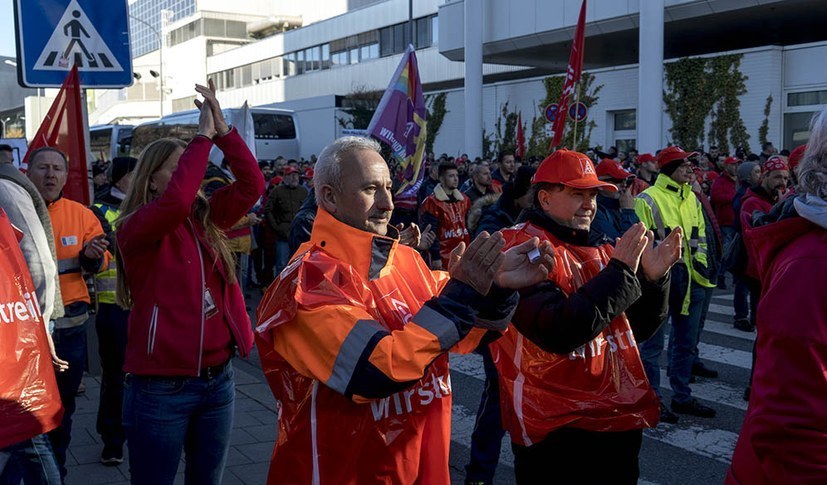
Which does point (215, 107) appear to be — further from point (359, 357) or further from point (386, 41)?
point (386, 41)

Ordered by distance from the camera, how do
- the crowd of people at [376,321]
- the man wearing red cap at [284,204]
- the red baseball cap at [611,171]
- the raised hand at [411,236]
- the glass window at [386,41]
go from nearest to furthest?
1. the crowd of people at [376,321]
2. the raised hand at [411,236]
3. the red baseball cap at [611,171]
4. the man wearing red cap at [284,204]
5. the glass window at [386,41]

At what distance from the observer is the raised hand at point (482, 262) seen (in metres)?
2.20

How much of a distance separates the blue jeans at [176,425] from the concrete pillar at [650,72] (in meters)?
20.6

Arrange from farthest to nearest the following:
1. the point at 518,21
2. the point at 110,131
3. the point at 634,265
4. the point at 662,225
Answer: the point at 110,131 < the point at 518,21 < the point at 662,225 < the point at 634,265

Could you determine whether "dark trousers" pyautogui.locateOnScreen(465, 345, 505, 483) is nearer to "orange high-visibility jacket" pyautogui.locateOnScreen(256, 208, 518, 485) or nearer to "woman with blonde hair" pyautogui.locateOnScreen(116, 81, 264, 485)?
"woman with blonde hair" pyautogui.locateOnScreen(116, 81, 264, 485)

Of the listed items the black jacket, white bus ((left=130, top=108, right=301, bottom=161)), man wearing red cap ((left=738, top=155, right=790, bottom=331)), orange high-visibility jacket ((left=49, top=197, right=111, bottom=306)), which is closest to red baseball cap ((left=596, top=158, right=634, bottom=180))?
man wearing red cap ((left=738, top=155, right=790, bottom=331))

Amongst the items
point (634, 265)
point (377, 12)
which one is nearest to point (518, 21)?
point (377, 12)

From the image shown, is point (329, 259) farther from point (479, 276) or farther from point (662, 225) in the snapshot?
point (662, 225)

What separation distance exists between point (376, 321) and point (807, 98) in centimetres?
2179

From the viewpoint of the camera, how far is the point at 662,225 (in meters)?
6.77

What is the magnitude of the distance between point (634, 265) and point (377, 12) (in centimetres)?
4572

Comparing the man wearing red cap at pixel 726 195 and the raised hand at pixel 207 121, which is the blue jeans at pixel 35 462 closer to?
the raised hand at pixel 207 121

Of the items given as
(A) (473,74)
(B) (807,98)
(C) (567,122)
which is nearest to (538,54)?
(A) (473,74)

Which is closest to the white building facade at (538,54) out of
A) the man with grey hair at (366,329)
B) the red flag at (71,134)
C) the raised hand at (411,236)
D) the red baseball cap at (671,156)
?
the red flag at (71,134)
